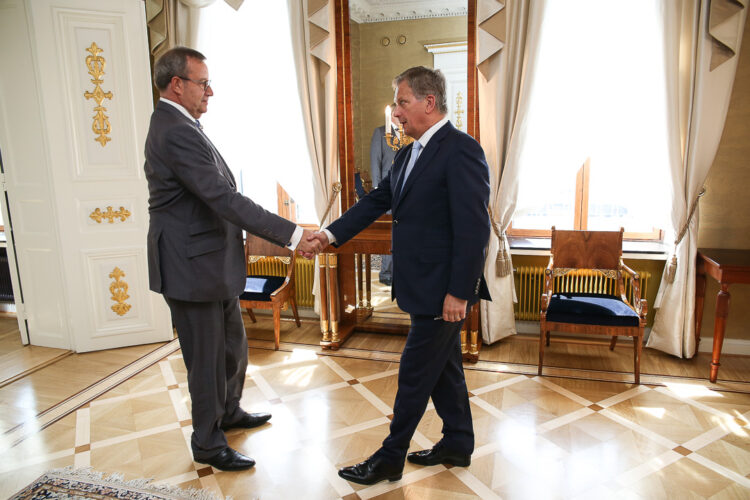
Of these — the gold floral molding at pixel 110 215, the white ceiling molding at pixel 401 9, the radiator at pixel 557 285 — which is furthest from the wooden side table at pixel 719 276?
the gold floral molding at pixel 110 215

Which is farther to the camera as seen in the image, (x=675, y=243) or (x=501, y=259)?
(x=501, y=259)

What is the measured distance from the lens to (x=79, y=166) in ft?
Result: 11.8

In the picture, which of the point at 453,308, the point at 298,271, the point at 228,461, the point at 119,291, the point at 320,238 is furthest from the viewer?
the point at 298,271

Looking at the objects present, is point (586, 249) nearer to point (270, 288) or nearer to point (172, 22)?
point (270, 288)

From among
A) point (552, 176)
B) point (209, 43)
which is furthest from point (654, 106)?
point (209, 43)

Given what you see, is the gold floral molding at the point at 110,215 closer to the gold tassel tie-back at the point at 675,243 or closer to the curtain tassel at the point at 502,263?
the curtain tassel at the point at 502,263

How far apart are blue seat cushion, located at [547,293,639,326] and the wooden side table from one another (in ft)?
1.64

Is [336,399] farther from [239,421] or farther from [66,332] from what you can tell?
[66,332]

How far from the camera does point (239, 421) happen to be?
263 cm

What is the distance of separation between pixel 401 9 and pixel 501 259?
1888mm

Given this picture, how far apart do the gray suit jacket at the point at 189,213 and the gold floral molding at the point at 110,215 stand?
1.87 metres

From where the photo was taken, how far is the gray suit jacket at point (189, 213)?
6.51ft

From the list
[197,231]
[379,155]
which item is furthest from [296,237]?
[379,155]

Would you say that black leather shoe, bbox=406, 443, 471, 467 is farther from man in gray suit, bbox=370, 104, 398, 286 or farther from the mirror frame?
the mirror frame
